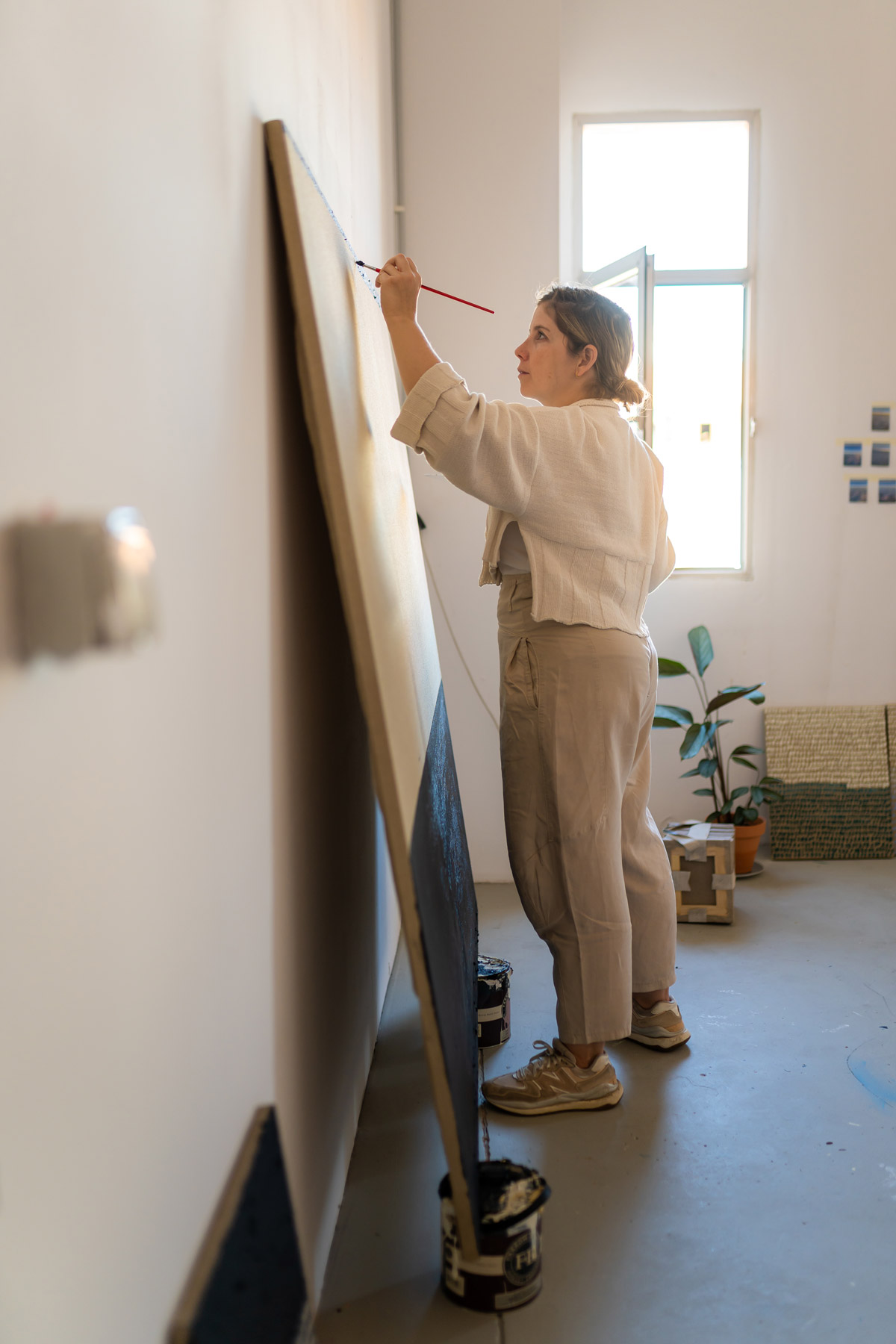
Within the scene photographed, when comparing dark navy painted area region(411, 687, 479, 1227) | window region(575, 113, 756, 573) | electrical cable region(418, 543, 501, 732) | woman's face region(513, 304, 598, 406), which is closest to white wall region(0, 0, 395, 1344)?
dark navy painted area region(411, 687, 479, 1227)

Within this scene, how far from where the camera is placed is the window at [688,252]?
429cm

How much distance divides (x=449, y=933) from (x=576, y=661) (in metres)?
0.65

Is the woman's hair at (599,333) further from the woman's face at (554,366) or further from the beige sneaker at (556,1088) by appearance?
the beige sneaker at (556,1088)

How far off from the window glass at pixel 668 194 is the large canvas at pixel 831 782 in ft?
6.52

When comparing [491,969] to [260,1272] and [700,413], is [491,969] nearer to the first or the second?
[260,1272]

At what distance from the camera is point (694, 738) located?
12.6ft

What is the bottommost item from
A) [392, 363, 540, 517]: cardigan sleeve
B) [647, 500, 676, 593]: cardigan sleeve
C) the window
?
[647, 500, 676, 593]: cardigan sleeve

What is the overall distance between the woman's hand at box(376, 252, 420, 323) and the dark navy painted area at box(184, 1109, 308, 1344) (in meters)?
1.28

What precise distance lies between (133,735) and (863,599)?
4044 millimetres

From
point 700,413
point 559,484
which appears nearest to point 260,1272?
point 559,484

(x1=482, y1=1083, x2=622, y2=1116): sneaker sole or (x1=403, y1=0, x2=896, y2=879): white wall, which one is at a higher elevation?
(x1=403, y1=0, x2=896, y2=879): white wall

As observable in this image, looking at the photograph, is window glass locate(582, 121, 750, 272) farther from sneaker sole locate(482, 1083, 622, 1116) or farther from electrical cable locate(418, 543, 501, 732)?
sneaker sole locate(482, 1083, 622, 1116)

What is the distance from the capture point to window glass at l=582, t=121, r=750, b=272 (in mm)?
4289

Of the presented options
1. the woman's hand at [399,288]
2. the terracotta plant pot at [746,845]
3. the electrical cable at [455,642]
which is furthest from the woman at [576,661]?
the terracotta plant pot at [746,845]
